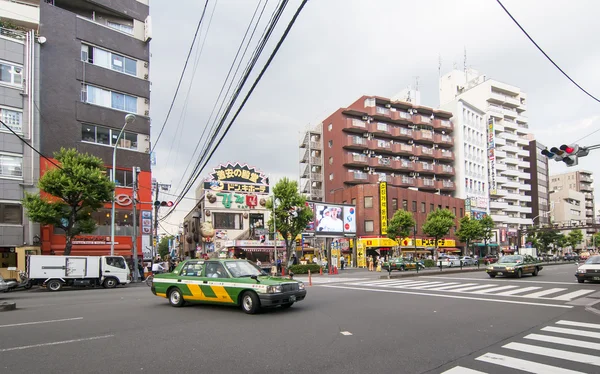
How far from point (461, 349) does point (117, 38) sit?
36.2 metres

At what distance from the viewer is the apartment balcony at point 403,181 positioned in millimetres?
64688

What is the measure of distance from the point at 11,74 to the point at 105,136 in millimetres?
7345

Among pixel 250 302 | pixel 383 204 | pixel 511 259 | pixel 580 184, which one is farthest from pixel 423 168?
pixel 580 184

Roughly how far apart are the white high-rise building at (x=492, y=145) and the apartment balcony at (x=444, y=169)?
7.37 feet

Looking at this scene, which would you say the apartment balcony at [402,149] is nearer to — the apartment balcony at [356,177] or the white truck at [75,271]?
the apartment balcony at [356,177]

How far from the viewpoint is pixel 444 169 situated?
7106cm

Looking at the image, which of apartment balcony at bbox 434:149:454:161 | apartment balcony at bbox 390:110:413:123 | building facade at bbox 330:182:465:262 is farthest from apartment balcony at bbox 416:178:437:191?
apartment balcony at bbox 390:110:413:123

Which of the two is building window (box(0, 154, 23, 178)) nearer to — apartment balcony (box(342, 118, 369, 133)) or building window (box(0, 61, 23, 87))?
building window (box(0, 61, 23, 87))

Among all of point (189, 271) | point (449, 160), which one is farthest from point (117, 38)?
point (449, 160)

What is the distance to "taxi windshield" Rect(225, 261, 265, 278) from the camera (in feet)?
38.4

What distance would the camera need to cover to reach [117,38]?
113ft

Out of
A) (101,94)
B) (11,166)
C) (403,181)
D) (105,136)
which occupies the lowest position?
(11,166)

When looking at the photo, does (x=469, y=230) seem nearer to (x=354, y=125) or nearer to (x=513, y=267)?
(x=354, y=125)

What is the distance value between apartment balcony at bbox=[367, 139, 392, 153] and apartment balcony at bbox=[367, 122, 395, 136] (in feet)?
4.25
